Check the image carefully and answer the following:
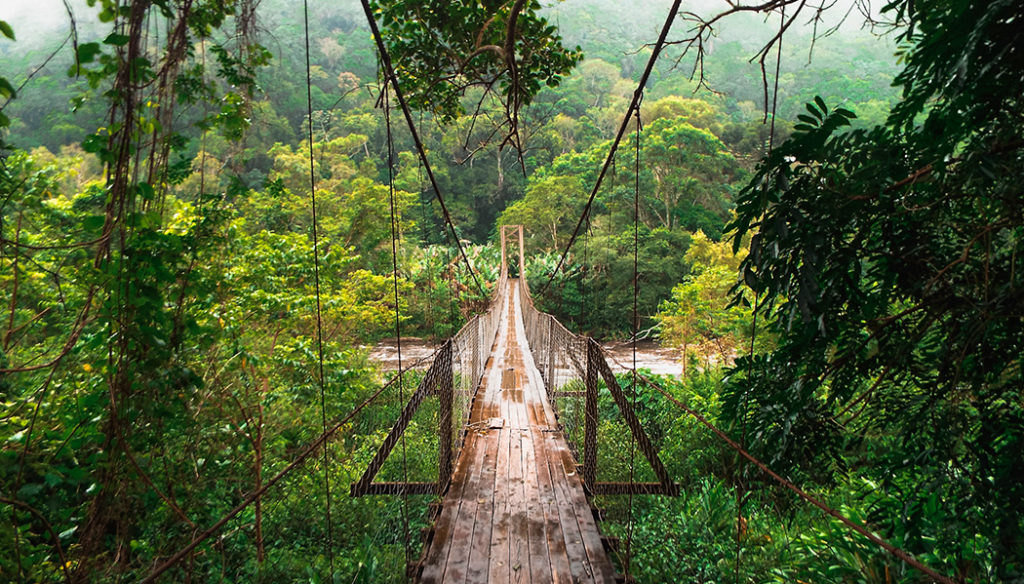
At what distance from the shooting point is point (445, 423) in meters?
2.16

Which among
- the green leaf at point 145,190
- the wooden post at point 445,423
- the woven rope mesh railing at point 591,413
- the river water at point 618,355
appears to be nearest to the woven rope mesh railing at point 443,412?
the wooden post at point 445,423

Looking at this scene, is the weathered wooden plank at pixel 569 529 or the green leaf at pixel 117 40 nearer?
the green leaf at pixel 117 40

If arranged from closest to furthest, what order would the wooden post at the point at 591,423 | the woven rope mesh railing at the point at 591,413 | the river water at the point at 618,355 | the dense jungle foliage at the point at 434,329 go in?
the dense jungle foliage at the point at 434,329 < the woven rope mesh railing at the point at 591,413 < the wooden post at the point at 591,423 < the river water at the point at 618,355

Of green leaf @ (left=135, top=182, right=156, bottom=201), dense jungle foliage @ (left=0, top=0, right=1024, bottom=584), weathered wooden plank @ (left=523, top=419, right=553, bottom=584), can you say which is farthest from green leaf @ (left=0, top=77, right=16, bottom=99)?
weathered wooden plank @ (left=523, top=419, right=553, bottom=584)

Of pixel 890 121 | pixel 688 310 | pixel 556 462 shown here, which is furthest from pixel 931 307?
pixel 688 310

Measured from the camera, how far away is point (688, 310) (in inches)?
294

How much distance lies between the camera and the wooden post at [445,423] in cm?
214

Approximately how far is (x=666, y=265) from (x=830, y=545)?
11529 millimetres

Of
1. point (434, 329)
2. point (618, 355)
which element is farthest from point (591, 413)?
point (618, 355)

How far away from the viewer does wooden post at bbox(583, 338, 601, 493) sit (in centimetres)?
213

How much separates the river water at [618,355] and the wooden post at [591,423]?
6.79m

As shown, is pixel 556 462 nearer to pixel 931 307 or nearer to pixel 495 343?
pixel 931 307

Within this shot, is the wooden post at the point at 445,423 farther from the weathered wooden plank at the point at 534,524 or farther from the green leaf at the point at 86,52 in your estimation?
the green leaf at the point at 86,52

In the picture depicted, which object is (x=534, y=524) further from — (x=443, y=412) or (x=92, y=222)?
(x=92, y=222)
